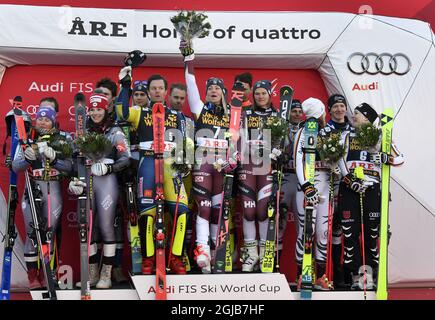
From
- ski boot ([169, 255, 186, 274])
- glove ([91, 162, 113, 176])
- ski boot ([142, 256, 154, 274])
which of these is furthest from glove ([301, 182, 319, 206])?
glove ([91, 162, 113, 176])

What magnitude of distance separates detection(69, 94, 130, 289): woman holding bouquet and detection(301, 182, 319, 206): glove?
1.65m

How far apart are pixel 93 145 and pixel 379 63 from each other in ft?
10.7

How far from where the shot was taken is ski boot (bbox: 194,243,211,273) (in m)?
5.85

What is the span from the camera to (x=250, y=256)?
6.14 m

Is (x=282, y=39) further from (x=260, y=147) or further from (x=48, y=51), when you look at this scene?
(x=48, y=51)

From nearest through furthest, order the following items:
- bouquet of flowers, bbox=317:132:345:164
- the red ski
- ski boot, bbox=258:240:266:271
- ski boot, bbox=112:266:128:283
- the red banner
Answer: the red ski < bouquet of flowers, bbox=317:132:345:164 < ski boot, bbox=258:240:266:271 < ski boot, bbox=112:266:128:283 < the red banner

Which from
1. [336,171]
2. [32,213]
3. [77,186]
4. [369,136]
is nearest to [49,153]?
[77,186]

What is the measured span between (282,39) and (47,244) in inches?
127

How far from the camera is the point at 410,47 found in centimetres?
714

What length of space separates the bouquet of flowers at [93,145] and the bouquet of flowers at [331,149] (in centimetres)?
195

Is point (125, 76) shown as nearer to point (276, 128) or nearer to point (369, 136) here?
point (276, 128)

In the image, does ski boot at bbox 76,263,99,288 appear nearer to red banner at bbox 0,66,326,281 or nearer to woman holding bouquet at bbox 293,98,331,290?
red banner at bbox 0,66,326,281

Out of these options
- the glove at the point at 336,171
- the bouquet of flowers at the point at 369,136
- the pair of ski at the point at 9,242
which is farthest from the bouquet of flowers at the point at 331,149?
the pair of ski at the point at 9,242

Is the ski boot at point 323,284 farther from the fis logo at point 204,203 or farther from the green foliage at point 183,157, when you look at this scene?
the green foliage at point 183,157
